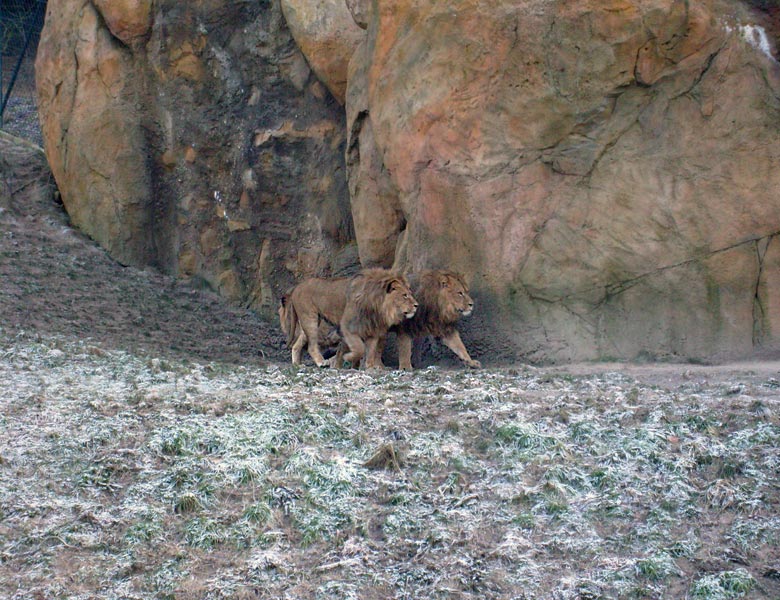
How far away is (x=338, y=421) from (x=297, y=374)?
2230mm

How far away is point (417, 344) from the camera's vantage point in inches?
493

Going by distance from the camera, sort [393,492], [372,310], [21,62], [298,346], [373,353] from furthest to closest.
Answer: [21,62] < [298,346] < [373,353] < [372,310] < [393,492]

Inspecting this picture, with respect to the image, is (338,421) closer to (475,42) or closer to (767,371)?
(767,371)

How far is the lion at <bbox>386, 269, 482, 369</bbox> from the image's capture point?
1120 cm

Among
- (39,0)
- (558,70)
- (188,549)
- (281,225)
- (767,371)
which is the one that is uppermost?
(39,0)

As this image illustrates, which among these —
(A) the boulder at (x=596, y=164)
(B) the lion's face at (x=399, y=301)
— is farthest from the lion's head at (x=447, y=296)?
(A) the boulder at (x=596, y=164)

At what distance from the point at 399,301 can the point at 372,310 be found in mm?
378

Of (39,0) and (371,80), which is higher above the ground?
(39,0)

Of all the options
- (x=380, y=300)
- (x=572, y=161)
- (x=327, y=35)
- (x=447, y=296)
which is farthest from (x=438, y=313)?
(x=327, y=35)

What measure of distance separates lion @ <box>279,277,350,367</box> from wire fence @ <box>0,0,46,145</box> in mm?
9009

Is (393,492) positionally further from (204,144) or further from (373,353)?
(204,144)

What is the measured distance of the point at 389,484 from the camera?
22.4 feet

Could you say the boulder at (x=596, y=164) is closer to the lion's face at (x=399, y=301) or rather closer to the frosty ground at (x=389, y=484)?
the lion's face at (x=399, y=301)

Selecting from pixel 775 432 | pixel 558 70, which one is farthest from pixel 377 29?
pixel 775 432
